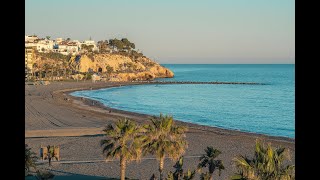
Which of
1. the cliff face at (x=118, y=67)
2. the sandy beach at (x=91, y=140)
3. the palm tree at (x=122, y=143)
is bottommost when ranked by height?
the sandy beach at (x=91, y=140)

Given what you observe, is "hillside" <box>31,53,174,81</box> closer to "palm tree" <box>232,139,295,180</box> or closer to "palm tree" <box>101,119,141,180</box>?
A: "palm tree" <box>101,119,141,180</box>

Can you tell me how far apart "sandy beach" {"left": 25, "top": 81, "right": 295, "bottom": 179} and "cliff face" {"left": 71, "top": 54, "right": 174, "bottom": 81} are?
287ft

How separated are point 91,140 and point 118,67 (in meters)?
138

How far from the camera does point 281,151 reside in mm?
13695

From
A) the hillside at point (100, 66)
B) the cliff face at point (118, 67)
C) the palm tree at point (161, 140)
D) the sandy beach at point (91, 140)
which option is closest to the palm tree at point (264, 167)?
the palm tree at point (161, 140)

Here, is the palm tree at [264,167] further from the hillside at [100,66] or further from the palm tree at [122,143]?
the hillside at [100,66]

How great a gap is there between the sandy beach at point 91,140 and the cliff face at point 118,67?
87.6 meters

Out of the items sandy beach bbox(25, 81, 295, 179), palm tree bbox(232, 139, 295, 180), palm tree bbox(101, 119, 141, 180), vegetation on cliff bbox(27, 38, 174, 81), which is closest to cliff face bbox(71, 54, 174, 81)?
vegetation on cliff bbox(27, 38, 174, 81)

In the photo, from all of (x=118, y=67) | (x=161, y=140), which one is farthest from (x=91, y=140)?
(x=118, y=67)

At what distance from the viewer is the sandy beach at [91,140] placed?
28703 millimetres
